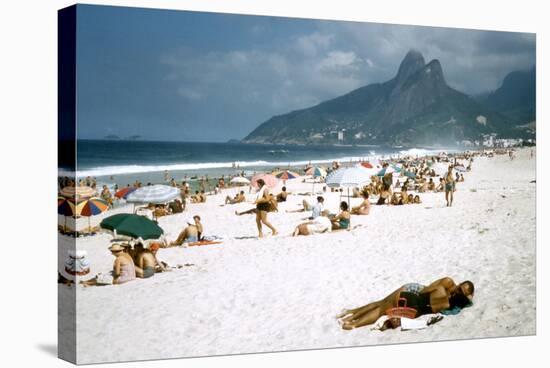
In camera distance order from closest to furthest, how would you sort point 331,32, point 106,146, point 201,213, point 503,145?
point 106,146
point 201,213
point 331,32
point 503,145

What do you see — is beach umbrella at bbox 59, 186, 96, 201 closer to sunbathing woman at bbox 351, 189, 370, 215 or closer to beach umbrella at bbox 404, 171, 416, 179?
sunbathing woman at bbox 351, 189, 370, 215

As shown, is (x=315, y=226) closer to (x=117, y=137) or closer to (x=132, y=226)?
(x=132, y=226)

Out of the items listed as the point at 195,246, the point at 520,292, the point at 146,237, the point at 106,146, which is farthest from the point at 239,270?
the point at 520,292

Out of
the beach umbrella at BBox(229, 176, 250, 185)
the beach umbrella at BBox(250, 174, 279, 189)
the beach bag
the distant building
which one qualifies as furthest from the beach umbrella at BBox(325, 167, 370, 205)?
the beach bag

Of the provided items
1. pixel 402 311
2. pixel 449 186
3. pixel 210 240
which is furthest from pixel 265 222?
pixel 449 186

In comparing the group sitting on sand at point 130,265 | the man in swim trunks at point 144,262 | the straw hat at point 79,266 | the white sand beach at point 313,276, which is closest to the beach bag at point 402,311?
the white sand beach at point 313,276

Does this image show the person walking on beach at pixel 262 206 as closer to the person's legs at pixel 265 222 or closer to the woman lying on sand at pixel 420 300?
the person's legs at pixel 265 222

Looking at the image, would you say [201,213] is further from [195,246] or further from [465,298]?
[465,298]
